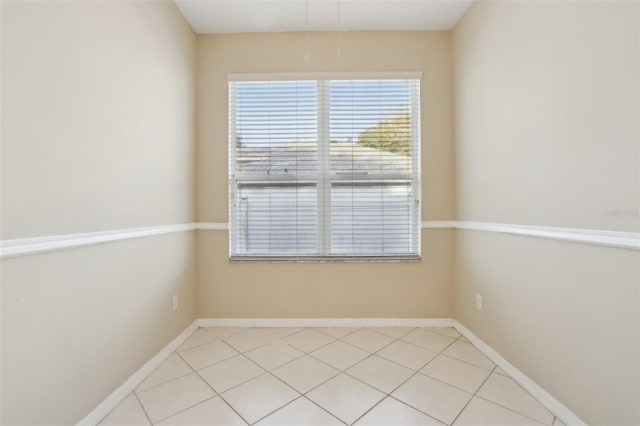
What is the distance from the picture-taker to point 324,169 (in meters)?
2.47

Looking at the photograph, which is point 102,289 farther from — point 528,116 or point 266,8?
point 528,116

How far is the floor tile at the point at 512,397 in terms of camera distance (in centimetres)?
137

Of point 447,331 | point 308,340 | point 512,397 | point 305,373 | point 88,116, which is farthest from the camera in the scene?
point 447,331

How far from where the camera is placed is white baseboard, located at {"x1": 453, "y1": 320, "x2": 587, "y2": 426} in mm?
1315

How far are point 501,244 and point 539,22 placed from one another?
50.1 inches

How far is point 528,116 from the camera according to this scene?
1568mm

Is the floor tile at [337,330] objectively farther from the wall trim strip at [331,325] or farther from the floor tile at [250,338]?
the floor tile at [250,338]

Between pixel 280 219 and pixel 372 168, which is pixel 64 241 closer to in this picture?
pixel 280 219

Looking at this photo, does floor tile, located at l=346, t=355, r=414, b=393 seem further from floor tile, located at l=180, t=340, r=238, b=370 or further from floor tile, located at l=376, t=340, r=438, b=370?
floor tile, located at l=180, t=340, r=238, b=370

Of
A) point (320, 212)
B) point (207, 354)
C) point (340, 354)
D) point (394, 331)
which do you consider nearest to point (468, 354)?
point (394, 331)

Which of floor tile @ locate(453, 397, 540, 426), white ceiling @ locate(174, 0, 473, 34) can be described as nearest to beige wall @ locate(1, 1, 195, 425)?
white ceiling @ locate(174, 0, 473, 34)

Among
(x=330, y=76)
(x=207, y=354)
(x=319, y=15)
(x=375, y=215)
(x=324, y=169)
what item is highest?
(x=319, y=15)

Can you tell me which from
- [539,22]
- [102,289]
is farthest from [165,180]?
[539,22]

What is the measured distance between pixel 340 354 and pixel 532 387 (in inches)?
44.2
